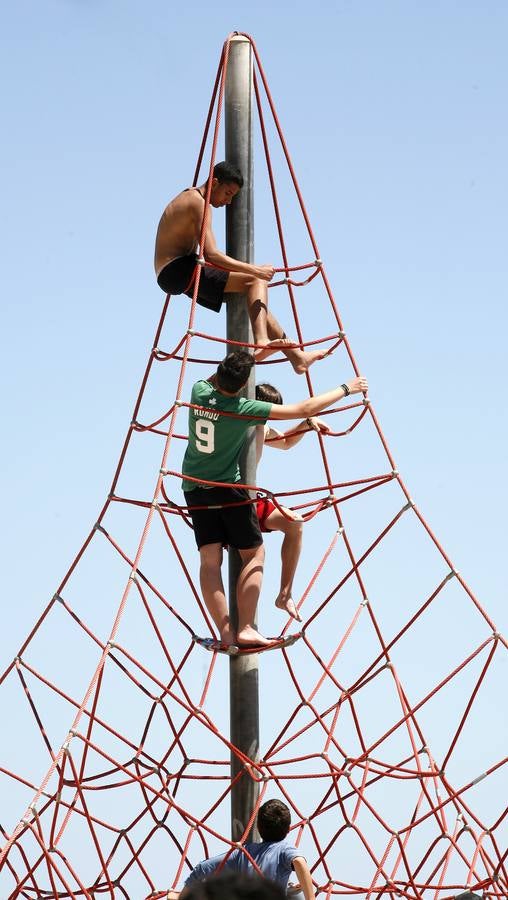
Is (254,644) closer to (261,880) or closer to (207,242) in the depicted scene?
(207,242)

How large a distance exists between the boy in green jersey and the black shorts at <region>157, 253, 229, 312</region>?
758 mm

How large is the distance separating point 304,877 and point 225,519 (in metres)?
2.76

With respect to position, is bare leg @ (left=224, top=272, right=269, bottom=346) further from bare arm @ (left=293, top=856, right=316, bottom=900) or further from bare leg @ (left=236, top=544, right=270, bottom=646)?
bare arm @ (left=293, top=856, right=316, bottom=900)

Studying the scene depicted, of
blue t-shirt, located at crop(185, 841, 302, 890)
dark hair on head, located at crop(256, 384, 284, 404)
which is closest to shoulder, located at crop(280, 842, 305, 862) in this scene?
blue t-shirt, located at crop(185, 841, 302, 890)

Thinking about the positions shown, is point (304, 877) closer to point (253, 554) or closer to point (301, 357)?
point (253, 554)

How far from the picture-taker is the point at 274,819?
8109mm

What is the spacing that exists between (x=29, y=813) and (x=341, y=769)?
6.83ft

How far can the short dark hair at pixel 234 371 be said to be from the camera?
30.3 feet

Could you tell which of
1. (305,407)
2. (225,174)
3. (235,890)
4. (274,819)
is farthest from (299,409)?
(235,890)

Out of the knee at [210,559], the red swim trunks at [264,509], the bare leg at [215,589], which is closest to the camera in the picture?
the bare leg at [215,589]

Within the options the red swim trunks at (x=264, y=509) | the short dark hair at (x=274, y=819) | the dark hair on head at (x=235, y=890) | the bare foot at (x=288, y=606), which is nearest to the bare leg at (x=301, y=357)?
the red swim trunks at (x=264, y=509)

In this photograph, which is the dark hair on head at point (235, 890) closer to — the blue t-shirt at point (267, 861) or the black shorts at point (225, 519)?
the blue t-shirt at point (267, 861)

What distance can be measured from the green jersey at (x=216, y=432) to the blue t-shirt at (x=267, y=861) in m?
2.59

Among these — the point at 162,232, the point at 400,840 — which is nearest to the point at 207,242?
the point at 162,232
